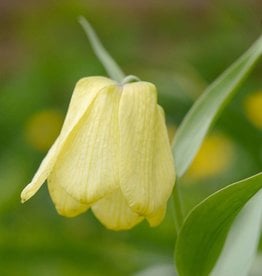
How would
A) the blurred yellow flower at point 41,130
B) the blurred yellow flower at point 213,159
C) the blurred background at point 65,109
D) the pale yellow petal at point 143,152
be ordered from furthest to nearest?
the blurred yellow flower at point 41,130
the blurred yellow flower at point 213,159
the blurred background at point 65,109
the pale yellow petal at point 143,152

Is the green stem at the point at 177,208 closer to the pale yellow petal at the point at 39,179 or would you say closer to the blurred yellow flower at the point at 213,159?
the pale yellow petal at the point at 39,179

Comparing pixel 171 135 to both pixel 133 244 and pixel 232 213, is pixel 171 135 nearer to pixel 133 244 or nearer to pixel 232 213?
pixel 133 244

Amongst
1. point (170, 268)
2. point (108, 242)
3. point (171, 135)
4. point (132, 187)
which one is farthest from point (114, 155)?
point (171, 135)

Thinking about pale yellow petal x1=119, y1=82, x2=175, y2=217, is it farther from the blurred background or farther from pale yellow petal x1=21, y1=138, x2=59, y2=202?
the blurred background

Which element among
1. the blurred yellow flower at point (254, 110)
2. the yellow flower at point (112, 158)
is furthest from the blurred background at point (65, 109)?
the yellow flower at point (112, 158)

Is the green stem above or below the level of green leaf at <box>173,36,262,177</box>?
below

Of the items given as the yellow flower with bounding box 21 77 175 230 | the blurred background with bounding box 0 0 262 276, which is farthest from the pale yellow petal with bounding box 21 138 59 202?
the blurred background with bounding box 0 0 262 276
